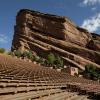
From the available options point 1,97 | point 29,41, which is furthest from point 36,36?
point 1,97

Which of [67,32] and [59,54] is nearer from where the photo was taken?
[59,54]

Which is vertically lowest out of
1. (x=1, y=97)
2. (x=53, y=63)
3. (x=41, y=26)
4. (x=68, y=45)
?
(x=1, y=97)

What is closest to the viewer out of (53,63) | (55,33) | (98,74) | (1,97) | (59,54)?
(1,97)

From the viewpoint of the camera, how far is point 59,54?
59844mm

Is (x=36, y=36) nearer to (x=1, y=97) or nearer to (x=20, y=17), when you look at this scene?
(x=20, y=17)

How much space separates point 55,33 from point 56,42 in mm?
2945

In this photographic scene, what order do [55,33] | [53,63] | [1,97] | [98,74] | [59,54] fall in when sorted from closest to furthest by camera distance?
[1,97], [98,74], [53,63], [59,54], [55,33]

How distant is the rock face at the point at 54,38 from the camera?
60.0m

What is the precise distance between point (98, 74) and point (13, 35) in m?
23.9

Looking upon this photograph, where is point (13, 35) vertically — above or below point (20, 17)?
below

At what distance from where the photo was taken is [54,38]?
63688 millimetres

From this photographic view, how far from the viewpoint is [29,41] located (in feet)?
201

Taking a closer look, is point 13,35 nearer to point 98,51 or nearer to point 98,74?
point 98,51

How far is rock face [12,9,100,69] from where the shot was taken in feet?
197
